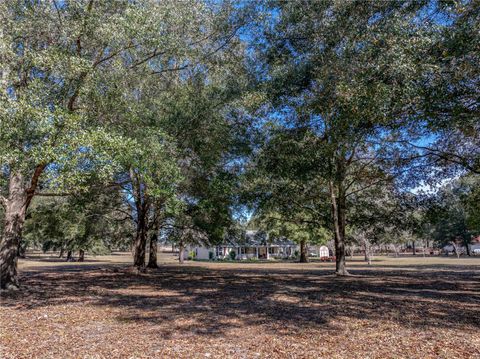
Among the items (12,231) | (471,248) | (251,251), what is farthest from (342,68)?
(471,248)

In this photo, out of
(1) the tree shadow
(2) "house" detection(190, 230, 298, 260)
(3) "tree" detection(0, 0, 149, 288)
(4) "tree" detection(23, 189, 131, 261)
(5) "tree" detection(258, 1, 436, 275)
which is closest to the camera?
(1) the tree shadow

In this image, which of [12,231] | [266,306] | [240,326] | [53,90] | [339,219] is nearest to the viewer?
[240,326]

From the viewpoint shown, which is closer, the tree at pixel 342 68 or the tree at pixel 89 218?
the tree at pixel 342 68

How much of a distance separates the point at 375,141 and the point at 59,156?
10276 mm

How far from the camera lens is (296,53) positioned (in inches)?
463

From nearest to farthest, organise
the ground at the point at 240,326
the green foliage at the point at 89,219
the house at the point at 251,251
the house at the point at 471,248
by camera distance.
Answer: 1. the ground at the point at 240,326
2. the green foliage at the point at 89,219
3. the house at the point at 251,251
4. the house at the point at 471,248

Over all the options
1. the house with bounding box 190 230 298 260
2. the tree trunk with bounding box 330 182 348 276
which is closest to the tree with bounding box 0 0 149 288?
the tree trunk with bounding box 330 182 348 276

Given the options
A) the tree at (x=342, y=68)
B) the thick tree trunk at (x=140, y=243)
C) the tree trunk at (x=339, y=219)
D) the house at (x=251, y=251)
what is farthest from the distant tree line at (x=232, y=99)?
the house at (x=251, y=251)

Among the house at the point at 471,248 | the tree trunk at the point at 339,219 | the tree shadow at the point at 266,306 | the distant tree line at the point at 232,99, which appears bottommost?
the tree shadow at the point at 266,306

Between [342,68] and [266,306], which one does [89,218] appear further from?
[342,68]

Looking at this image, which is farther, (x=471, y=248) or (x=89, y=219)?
(x=471, y=248)

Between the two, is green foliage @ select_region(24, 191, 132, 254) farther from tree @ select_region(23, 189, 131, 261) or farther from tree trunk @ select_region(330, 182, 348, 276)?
tree trunk @ select_region(330, 182, 348, 276)

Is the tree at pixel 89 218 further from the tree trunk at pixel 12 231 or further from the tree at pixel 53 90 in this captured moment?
the tree at pixel 53 90

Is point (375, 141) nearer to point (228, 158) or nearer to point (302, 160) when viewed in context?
point (302, 160)
